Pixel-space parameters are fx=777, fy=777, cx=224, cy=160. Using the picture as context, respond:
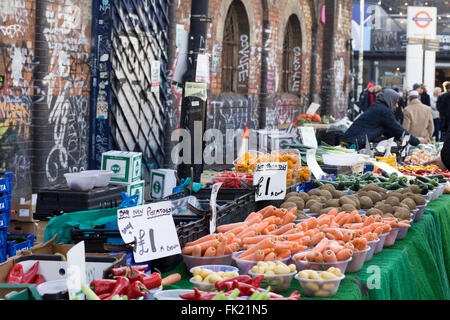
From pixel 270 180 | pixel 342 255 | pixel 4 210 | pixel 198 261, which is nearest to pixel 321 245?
pixel 342 255

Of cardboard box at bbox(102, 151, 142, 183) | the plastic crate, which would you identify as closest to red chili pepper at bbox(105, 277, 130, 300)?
the plastic crate

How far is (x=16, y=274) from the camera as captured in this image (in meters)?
3.62

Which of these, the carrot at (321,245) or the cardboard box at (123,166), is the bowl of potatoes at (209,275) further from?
the cardboard box at (123,166)

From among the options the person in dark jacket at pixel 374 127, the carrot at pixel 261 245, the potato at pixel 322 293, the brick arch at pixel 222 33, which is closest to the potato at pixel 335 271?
the potato at pixel 322 293

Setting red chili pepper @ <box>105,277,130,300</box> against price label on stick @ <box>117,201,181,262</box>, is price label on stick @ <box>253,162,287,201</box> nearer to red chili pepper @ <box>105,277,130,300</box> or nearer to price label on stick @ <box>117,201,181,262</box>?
price label on stick @ <box>117,201,181,262</box>

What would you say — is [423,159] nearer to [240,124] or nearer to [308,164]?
[308,164]

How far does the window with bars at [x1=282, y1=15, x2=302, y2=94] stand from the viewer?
69.8 feet

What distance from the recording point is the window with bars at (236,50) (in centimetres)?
1689

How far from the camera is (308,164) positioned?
780 cm

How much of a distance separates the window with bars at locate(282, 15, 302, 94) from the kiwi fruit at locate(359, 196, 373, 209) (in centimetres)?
1516

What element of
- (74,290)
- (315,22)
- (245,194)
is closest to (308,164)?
(245,194)

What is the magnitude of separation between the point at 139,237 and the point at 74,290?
1.04 m

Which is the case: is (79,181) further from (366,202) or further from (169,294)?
(169,294)

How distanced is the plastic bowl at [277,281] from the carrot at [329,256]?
0.32 m
